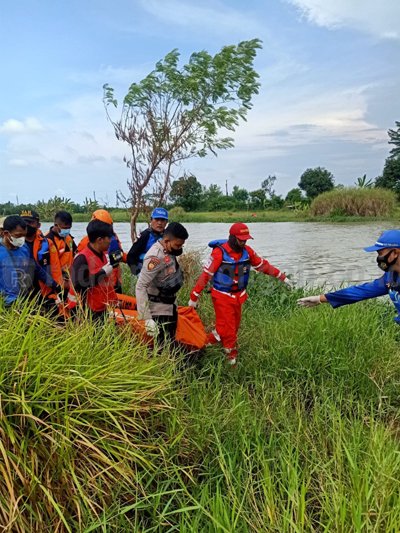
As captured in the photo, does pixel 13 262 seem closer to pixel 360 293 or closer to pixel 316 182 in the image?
pixel 360 293

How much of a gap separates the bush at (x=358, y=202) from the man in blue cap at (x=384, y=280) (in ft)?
111

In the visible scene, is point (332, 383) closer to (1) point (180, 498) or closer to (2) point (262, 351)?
(2) point (262, 351)

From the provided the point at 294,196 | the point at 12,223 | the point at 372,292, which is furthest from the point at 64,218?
the point at 294,196

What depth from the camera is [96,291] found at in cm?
364

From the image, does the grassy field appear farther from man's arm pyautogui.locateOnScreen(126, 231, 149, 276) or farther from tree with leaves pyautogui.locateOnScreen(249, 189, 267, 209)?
tree with leaves pyautogui.locateOnScreen(249, 189, 267, 209)

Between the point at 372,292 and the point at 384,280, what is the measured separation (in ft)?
0.63

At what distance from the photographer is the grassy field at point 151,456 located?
1774 millimetres

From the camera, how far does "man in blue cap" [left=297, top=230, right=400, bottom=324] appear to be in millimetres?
3410

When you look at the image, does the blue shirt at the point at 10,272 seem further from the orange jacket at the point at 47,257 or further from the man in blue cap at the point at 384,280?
the man in blue cap at the point at 384,280

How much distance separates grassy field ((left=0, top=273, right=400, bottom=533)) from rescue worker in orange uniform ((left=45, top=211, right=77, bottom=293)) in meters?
2.91

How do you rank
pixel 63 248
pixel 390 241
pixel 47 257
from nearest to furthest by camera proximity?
pixel 390 241
pixel 47 257
pixel 63 248

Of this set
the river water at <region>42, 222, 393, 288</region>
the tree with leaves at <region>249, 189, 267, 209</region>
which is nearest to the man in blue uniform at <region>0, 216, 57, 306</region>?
the river water at <region>42, 222, 393, 288</region>

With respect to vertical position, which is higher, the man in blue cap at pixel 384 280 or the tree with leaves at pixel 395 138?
the tree with leaves at pixel 395 138

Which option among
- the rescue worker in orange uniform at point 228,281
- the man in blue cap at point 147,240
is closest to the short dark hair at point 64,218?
the man in blue cap at point 147,240
